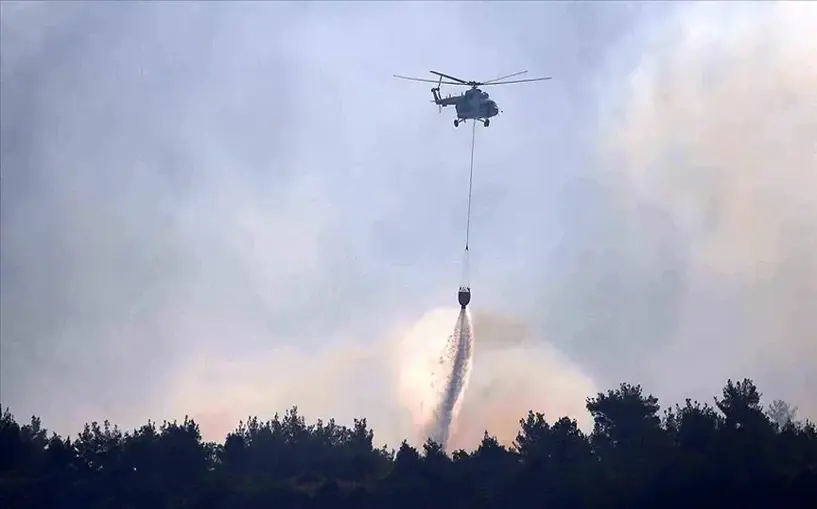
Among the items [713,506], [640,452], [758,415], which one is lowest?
[713,506]

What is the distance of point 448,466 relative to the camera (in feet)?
288

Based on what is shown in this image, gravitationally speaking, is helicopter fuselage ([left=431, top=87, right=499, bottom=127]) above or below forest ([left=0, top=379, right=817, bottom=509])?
above

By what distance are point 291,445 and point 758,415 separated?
44.4 meters

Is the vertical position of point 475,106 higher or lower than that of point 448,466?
higher

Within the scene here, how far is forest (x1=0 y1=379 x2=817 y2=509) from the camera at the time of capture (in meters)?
74.1

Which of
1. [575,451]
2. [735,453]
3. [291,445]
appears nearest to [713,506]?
[735,453]

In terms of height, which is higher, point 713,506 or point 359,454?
point 359,454

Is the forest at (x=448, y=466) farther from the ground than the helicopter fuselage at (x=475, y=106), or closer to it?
closer to it

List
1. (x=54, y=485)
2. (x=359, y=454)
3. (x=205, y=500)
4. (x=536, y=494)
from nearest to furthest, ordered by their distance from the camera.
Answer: (x=536, y=494)
(x=205, y=500)
(x=54, y=485)
(x=359, y=454)

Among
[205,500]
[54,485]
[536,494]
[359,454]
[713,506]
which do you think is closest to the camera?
[713,506]

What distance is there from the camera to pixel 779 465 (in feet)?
242

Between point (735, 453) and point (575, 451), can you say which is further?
point (575, 451)

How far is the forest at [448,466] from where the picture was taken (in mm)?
74062

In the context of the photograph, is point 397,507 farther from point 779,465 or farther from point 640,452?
point 779,465
